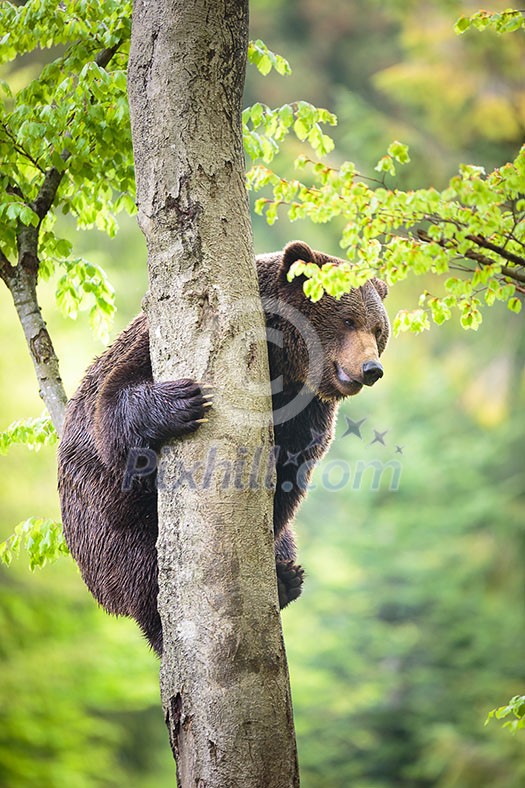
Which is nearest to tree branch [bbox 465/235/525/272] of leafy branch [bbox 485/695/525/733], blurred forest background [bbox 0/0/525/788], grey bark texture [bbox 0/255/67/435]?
leafy branch [bbox 485/695/525/733]

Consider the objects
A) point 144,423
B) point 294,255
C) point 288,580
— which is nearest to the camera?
point 144,423

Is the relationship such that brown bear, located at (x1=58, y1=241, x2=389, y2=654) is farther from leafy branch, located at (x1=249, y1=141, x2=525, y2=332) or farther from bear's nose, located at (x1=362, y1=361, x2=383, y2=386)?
leafy branch, located at (x1=249, y1=141, x2=525, y2=332)

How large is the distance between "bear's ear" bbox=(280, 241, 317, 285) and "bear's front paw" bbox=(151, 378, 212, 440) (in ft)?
4.54

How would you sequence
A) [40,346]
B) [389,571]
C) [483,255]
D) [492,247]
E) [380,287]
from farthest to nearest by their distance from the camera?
[389,571], [380,287], [40,346], [483,255], [492,247]

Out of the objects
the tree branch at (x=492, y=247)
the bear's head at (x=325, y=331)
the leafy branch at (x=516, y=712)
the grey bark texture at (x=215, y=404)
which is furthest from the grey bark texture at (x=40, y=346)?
the leafy branch at (x=516, y=712)

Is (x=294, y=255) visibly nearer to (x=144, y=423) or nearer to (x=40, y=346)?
(x=40, y=346)

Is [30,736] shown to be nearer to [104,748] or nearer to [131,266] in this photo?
[104,748]

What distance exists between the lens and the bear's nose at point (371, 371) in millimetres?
3609

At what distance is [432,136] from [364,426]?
5.11 metres

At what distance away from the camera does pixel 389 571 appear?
1266 cm

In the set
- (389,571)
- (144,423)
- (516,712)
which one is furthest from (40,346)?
(389,571)

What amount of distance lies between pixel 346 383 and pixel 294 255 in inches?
24.6

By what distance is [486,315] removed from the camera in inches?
533

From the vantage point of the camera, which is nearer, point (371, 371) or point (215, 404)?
point (215, 404)
